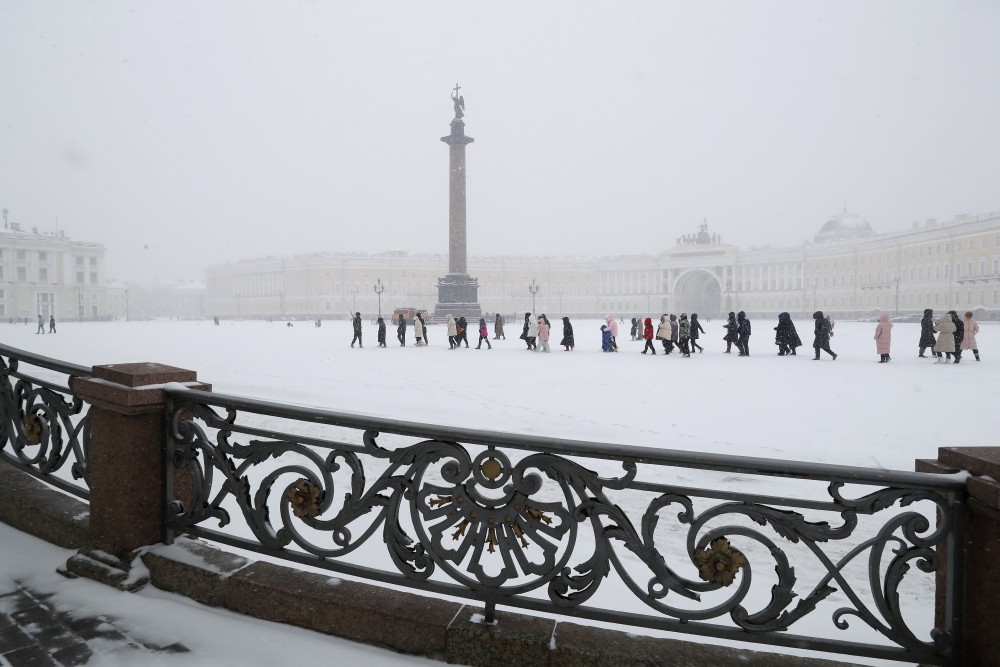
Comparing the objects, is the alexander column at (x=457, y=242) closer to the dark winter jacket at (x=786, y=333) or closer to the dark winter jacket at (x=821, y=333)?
the dark winter jacket at (x=786, y=333)

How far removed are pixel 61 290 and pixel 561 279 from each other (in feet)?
230

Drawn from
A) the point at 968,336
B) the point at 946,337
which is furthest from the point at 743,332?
the point at 968,336

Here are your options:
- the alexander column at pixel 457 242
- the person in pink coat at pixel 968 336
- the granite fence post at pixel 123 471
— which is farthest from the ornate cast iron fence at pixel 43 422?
the alexander column at pixel 457 242

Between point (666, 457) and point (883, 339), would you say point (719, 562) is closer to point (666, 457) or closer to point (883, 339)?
point (666, 457)

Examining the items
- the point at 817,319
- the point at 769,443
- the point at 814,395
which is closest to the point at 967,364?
the point at 817,319

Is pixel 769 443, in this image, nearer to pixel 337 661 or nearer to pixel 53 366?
pixel 337 661

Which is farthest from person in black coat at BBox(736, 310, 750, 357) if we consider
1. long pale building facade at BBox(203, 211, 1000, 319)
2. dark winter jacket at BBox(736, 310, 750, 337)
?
long pale building facade at BBox(203, 211, 1000, 319)

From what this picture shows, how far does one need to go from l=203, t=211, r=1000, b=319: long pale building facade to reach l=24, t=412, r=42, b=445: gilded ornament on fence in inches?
3195

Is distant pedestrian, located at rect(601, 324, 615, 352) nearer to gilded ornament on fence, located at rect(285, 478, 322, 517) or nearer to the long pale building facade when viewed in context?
gilded ornament on fence, located at rect(285, 478, 322, 517)

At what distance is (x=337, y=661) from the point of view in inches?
88.6

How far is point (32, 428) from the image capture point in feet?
12.0

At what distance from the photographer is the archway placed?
9812 centimetres

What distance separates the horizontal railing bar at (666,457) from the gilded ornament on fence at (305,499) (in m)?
0.28

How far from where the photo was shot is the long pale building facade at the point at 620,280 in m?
85.2
